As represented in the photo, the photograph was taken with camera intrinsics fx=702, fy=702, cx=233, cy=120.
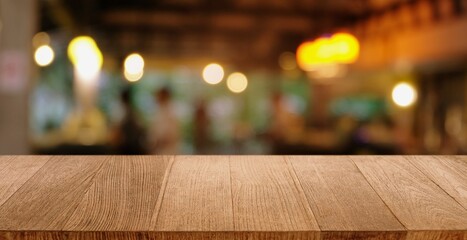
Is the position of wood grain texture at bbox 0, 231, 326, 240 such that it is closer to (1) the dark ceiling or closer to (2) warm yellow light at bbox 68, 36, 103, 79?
(1) the dark ceiling

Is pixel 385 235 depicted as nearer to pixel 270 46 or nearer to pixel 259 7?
pixel 259 7

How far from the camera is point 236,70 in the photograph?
19594 mm

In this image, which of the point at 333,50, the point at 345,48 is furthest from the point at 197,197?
the point at 333,50

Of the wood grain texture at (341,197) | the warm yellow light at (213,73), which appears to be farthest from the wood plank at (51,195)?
the warm yellow light at (213,73)

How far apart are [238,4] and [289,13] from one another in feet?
4.05

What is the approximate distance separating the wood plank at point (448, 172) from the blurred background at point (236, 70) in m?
5.42

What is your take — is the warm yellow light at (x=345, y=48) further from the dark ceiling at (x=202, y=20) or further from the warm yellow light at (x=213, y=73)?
the warm yellow light at (x=213, y=73)

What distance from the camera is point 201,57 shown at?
728 inches

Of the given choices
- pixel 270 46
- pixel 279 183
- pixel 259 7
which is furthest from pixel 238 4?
pixel 279 183

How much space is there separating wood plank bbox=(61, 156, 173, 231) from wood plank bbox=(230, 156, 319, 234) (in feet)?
0.59

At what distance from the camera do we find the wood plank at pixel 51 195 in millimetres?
1377

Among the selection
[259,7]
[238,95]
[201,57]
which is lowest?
[238,95]

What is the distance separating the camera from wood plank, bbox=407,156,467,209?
1590mm

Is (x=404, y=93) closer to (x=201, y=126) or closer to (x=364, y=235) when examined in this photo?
(x=201, y=126)
